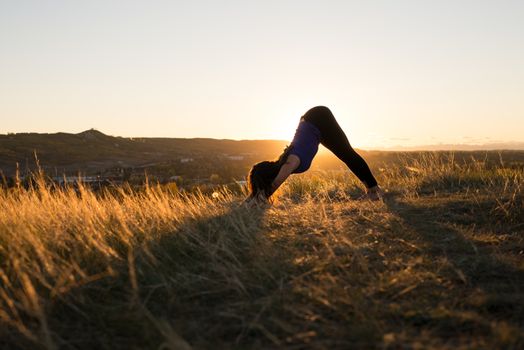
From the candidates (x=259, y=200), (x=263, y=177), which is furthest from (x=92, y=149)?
(x=259, y=200)

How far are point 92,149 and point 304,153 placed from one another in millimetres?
52985

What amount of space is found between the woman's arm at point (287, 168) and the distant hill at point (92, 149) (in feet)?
99.0

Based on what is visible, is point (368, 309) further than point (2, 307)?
No

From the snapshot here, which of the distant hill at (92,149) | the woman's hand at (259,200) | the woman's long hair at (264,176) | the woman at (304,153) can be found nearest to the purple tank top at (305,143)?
the woman at (304,153)

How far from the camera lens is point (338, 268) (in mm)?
3188

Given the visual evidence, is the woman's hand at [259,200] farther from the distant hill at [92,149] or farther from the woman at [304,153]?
the distant hill at [92,149]

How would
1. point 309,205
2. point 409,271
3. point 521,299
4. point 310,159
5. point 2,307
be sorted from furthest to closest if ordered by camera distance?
point 310,159, point 309,205, point 409,271, point 2,307, point 521,299

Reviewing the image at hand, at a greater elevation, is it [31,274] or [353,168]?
[353,168]

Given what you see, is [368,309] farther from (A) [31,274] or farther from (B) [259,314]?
(A) [31,274]

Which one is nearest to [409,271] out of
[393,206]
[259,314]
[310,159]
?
[259,314]

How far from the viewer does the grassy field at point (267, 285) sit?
2254 mm

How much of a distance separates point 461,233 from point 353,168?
2.62 m

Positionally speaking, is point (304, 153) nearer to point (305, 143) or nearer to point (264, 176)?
point (305, 143)

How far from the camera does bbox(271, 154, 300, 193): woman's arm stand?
247 inches
